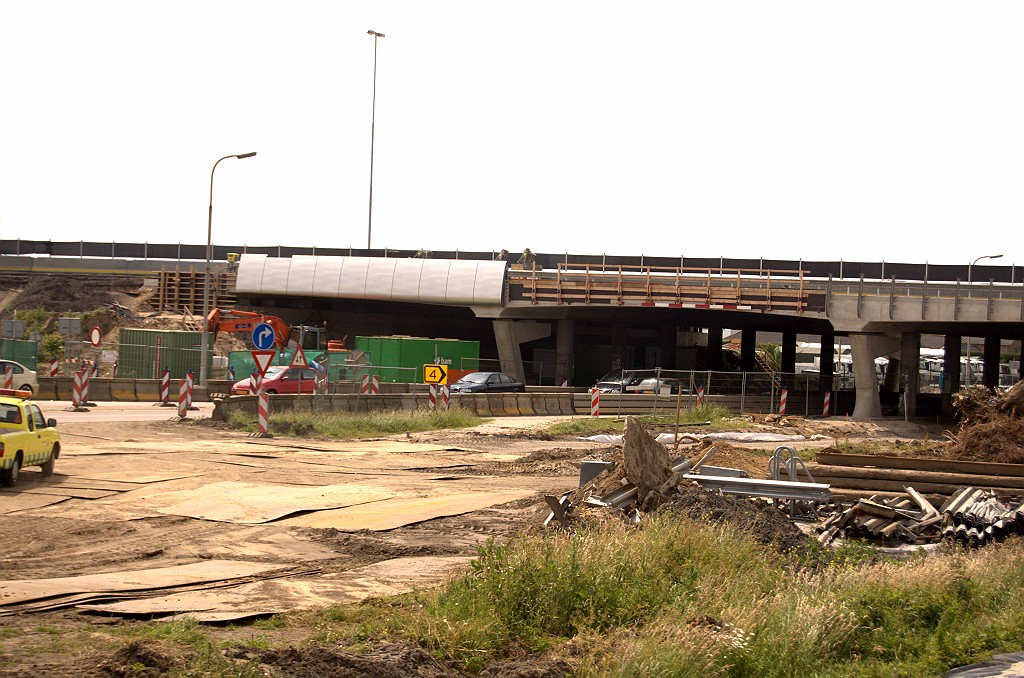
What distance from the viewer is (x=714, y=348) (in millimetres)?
67562

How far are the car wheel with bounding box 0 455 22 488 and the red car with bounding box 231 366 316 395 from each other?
22.1 meters

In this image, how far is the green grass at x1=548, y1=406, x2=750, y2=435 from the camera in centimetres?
3297

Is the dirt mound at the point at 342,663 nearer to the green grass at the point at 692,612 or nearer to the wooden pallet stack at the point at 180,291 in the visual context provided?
the green grass at the point at 692,612

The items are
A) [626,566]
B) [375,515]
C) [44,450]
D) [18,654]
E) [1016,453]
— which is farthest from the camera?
[1016,453]

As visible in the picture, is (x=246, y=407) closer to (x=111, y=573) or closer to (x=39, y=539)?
(x=39, y=539)

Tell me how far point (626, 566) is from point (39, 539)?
22.2 ft

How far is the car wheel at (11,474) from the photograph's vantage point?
51.9 feet

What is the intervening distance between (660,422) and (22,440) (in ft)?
73.9

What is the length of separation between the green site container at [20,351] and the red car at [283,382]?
10749 millimetres

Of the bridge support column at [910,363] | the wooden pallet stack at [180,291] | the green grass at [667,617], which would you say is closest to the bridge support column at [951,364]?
the bridge support column at [910,363]

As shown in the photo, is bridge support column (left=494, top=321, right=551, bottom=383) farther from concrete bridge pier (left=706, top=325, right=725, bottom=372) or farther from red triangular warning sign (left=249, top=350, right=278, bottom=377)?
red triangular warning sign (left=249, top=350, right=278, bottom=377)

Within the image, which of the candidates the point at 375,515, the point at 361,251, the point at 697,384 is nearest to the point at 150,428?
the point at 375,515

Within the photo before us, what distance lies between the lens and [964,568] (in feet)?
37.7

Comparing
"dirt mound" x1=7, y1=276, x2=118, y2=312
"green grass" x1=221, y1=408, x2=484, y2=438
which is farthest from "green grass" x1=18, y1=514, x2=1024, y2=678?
"dirt mound" x1=7, y1=276, x2=118, y2=312
